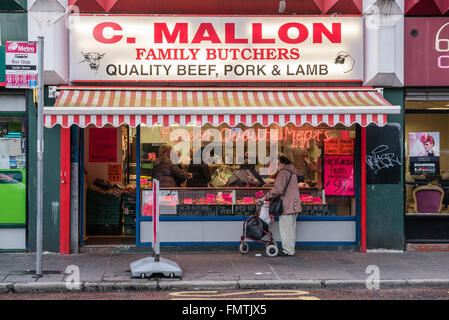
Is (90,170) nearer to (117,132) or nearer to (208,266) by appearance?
(117,132)

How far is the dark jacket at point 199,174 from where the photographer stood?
11867 mm

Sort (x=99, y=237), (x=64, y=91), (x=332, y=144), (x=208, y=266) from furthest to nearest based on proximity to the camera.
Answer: (x=99, y=237), (x=332, y=144), (x=64, y=91), (x=208, y=266)

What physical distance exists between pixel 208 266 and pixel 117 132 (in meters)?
4.56

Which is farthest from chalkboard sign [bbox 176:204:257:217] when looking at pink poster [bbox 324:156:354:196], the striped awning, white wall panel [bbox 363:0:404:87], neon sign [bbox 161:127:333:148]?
white wall panel [bbox 363:0:404:87]

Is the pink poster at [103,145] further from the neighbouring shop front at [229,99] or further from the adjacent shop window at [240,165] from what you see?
the adjacent shop window at [240,165]

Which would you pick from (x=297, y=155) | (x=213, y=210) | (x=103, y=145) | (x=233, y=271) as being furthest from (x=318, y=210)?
(x=103, y=145)

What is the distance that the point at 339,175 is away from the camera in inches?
464

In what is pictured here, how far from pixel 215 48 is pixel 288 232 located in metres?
3.85

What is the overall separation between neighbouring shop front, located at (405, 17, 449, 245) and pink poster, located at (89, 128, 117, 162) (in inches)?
253

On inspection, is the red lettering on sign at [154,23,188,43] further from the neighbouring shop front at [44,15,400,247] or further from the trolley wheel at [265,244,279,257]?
the trolley wheel at [265,244,279,257]

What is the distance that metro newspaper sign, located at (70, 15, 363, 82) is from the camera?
1122 cm

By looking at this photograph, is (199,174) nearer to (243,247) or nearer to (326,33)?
(243,247)

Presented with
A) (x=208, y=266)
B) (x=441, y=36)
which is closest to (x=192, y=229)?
(x=208, y=266)

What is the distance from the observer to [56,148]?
11172mm
